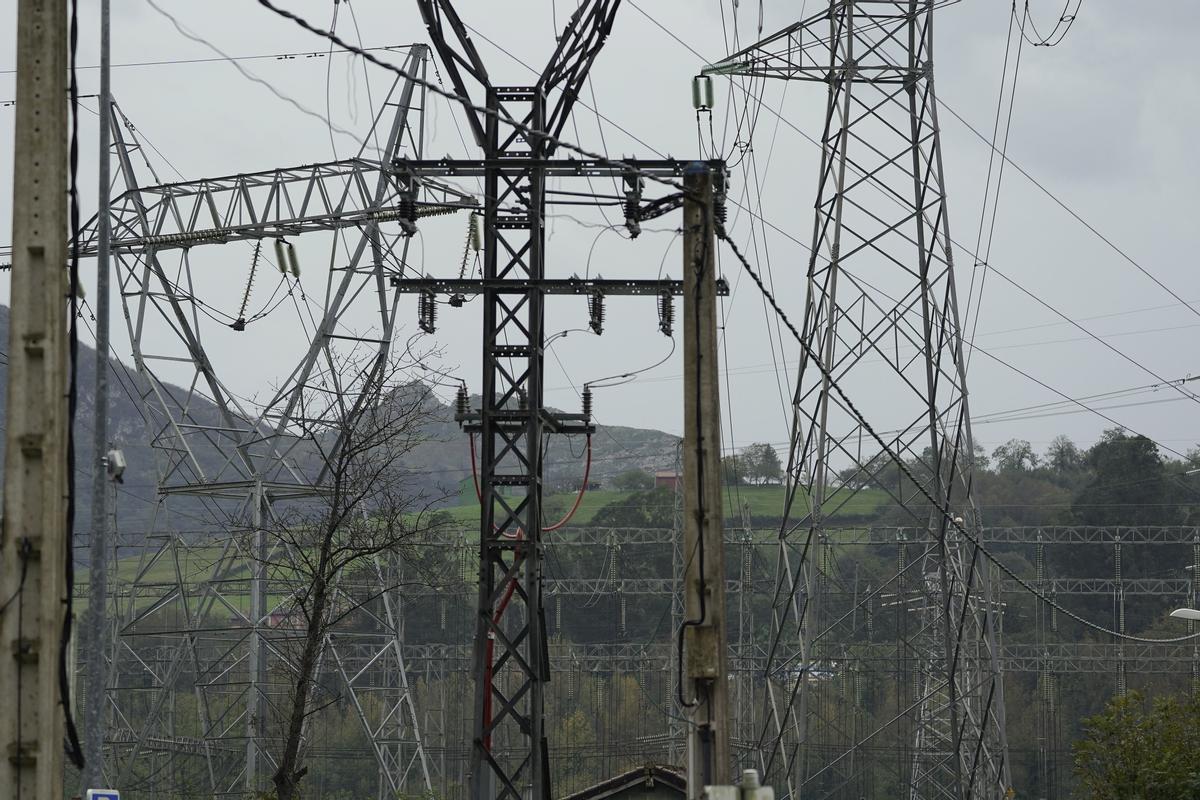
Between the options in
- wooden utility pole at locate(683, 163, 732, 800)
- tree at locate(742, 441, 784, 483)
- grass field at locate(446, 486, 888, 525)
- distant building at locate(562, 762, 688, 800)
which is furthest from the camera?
tree at locate(742, 441, 784, 483)

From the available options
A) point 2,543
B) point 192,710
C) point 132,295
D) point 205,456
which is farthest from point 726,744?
point 205,456

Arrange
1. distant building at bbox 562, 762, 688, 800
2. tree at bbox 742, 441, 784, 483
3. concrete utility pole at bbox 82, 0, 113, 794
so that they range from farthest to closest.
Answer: tree at bbox 742, 441, 784, 483
distant building at bbox 562, 762, 688, 800
concrete utility pole at bbox 82, 0, 113, 794

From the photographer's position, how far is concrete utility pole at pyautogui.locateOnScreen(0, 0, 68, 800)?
669 centimetres

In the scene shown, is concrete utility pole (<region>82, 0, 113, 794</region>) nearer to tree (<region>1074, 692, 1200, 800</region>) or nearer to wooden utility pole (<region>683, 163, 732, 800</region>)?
wooden utility pole (<region>683, 163, 732, 800</region>)

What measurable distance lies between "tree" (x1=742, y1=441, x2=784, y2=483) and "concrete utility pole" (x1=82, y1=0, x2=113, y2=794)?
120767 millimetres

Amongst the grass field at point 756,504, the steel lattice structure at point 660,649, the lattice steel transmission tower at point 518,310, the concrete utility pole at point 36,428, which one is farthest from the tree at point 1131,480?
the concrete utility pole at point 36,428

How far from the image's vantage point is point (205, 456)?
181m

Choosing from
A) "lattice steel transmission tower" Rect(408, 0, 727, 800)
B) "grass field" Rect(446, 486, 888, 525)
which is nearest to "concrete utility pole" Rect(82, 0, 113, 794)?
"lattice steel transmission tower" Rect(408, 0, 727, 800)

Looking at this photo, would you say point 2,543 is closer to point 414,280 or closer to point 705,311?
point 705,311

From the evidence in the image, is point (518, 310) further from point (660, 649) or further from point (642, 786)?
point (660, 649)

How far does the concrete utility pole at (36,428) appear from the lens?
669cm

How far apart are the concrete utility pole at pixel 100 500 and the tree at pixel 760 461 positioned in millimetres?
120767

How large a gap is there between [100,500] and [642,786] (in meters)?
10.9

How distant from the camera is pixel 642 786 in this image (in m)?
22.7
